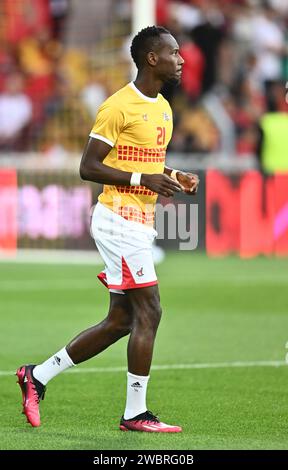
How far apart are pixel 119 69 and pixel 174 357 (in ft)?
40.6

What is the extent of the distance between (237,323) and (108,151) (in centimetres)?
560

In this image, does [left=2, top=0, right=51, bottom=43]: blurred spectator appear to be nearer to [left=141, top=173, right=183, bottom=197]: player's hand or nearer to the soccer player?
the soccer player

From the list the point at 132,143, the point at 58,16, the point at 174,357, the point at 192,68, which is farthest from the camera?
the point at 58,16

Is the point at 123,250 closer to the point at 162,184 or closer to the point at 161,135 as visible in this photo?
the point at 162,184

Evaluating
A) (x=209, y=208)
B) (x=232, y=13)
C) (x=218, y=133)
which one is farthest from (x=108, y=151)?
(x=232, y=13)

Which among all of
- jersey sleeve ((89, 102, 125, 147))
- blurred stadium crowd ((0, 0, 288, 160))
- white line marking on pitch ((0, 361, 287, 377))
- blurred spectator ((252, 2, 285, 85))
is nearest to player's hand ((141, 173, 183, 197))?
jersey sleeve ((89, 102, 125, 147))

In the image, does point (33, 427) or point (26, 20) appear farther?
point (26, 20)

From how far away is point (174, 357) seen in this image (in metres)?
11.2

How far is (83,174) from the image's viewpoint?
791 centimetres

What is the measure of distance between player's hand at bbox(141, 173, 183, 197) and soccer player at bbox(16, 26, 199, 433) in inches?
1.0

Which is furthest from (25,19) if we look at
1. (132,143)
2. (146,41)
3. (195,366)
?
(132,143)

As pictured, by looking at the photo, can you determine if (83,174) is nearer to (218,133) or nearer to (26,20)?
(218,133)

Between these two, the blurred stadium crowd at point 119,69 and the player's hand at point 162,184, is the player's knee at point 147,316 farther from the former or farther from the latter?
the blurred stadium crowd at point 119,69

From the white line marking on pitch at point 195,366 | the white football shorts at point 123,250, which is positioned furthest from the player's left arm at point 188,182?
the white line marking on pitch at point 195,366
